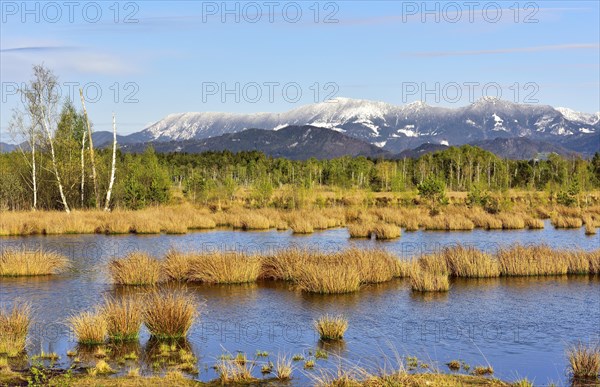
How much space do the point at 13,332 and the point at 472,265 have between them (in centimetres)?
1597

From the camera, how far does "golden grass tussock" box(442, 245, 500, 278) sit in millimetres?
24797

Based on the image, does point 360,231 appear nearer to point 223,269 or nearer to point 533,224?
point 533,224

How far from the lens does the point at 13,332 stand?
588 inches

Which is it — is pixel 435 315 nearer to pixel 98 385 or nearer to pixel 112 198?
pixel 98 385

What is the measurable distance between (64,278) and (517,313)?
15.7m

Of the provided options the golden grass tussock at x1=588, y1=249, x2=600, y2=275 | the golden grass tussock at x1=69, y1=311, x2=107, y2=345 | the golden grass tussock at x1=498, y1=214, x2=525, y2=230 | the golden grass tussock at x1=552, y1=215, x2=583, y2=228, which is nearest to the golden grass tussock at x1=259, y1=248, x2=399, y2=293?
the golden grass tussock at x1=588, y1=249, x2=600, y2=275

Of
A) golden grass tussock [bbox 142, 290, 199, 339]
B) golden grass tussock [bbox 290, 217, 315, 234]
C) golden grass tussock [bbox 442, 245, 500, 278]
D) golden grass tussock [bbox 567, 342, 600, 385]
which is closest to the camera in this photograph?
golden grass tussock [bbox 567, 342, 600, 385]

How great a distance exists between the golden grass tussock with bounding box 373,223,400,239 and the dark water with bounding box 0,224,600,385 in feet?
47.7

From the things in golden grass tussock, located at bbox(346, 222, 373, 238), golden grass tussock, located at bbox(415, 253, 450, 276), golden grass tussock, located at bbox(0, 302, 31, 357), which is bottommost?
golden grass tussock, located at bbox(0, 302, 31, 357)

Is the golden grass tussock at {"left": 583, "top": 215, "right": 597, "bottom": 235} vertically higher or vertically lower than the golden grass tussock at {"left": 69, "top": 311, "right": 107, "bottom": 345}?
higher

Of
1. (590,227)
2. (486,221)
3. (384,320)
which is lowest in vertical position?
(384,320)

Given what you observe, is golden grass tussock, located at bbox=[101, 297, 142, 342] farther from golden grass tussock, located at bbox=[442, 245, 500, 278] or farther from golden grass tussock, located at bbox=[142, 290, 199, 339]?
golden grass tussock, located at bbox=[442, 245, 500, 278]

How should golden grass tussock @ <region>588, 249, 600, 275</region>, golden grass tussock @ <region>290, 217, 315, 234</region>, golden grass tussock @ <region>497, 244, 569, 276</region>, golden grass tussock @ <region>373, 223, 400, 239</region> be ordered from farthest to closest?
1. golden grass tussock @ <region>290, 217, 315, 234</region>
2. golden grass tussock @ <region>373, 223, 400, 239</region>
3. golden grass tussock @ <region>588, 249, 600, 275</region>
4. golden grass tussock @ <region>497, 244, 569, 276</region>

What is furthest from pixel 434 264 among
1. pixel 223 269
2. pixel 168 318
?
pixel 168 318
